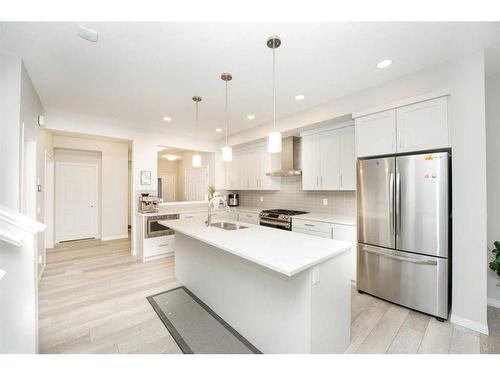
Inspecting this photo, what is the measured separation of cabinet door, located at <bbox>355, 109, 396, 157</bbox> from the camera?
8.09 ft

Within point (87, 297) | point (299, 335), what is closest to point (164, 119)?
point (87, 297)

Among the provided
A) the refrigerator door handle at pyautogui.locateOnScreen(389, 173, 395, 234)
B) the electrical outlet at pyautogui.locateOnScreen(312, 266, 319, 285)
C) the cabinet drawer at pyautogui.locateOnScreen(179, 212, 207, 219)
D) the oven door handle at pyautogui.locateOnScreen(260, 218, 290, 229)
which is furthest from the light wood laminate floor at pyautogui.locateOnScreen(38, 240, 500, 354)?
the oven door handle at pyautogui.locateOnScreen(260, 218, 290, 229)

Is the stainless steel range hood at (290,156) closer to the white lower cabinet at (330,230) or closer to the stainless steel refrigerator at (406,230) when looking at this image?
the white lower cabinet at (330,230)

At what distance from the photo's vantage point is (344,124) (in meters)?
3.28

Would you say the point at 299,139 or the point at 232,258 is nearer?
the point at 232,258

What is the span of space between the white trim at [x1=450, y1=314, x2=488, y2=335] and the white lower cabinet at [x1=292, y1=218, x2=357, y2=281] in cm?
103

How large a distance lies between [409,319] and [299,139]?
314 centimetres

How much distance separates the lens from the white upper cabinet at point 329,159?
3.24 meters

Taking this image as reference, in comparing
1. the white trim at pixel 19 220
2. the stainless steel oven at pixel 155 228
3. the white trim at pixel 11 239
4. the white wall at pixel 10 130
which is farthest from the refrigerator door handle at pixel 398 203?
the white wall at pixel 10 130

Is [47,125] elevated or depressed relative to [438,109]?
elevated

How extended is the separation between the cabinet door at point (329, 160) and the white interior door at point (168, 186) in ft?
21.7
